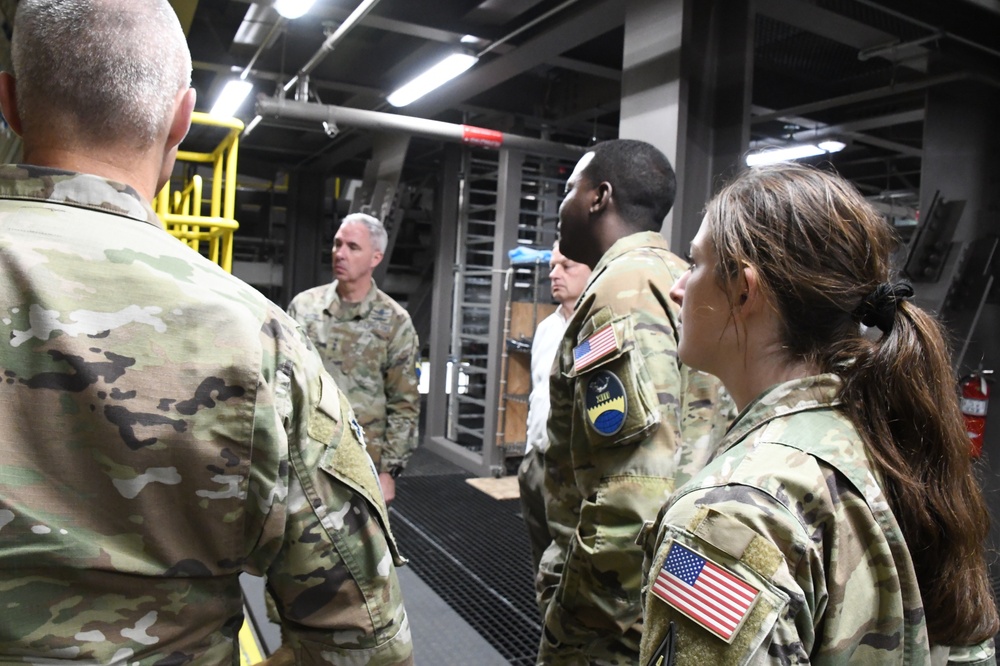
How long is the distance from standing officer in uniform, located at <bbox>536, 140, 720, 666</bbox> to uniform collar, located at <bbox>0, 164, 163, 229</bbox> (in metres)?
1.04

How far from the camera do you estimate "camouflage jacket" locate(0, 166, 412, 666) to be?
0.88 metres

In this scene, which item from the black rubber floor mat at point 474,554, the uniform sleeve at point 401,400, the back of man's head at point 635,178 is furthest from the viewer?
the uniform sleeve at point 401,400

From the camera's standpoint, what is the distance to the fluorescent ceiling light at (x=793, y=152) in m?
7.17

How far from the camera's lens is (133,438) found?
91 cm

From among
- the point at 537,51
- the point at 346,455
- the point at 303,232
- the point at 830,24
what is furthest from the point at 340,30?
the point at 303,232

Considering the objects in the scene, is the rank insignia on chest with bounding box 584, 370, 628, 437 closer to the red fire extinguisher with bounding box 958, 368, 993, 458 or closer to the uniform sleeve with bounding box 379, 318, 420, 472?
the uniform sleeve with bounding box 379, 318, 420, 472

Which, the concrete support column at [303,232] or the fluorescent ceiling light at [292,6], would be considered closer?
the fluorescent ceiling light at [292,6]

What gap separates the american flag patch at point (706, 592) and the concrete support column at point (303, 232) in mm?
10111

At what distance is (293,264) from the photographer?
34.4 ft

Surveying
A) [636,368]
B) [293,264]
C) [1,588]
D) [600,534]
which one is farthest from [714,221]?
[293,264]

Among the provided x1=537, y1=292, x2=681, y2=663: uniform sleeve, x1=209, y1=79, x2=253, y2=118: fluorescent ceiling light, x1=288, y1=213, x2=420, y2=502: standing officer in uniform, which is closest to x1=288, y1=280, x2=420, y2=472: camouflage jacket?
x1=288, y1=213, x2=420, y2=502: standing officer in uniform

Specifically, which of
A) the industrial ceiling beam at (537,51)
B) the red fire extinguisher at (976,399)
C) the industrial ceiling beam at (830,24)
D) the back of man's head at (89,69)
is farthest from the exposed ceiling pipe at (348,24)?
the red fire extinguisher at (976,399)

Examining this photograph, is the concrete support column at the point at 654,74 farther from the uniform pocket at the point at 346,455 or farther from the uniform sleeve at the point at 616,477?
the uniform pocket at the point at 346,455

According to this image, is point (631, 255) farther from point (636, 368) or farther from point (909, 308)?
point (909, 308)
